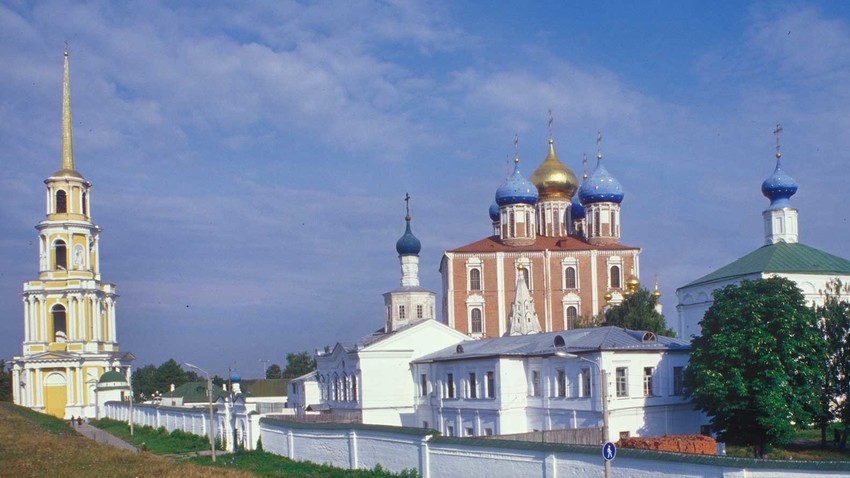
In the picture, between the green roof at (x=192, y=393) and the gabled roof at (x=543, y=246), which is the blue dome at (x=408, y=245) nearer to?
the gabled roof at (x=543, y=246)

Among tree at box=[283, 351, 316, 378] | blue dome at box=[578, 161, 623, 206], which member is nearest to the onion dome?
blue dome at box=[578, 161, 623, 206]

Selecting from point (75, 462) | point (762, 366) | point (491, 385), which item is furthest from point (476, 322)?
point (75, 462)

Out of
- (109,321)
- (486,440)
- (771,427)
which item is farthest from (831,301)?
(109,321)

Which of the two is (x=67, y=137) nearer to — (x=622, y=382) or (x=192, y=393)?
(x=192, y=393)

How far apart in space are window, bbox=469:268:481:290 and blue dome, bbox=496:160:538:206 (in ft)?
17.7

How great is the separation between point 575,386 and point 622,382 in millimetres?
1618

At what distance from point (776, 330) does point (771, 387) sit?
1.82 metres

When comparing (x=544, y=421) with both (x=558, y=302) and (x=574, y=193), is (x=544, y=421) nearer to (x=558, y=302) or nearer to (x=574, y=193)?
(x=558, y=302)

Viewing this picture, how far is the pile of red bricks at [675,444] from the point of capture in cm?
2553

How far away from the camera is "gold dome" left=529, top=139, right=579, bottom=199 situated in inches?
2842

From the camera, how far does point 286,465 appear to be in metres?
31.6

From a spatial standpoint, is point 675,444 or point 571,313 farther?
point 571,313

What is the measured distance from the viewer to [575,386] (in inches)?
1378

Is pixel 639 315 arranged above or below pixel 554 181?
below
